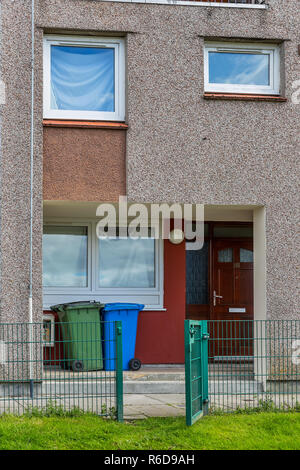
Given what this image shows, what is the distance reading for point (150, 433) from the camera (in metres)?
7.59

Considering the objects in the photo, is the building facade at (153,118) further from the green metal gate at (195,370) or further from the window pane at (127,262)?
the green metal gate at (195,370)

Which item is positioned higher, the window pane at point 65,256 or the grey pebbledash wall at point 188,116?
the grey pebbledash wall at point 188,116

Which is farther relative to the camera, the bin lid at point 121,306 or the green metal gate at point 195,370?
the bin lid at point 121,306

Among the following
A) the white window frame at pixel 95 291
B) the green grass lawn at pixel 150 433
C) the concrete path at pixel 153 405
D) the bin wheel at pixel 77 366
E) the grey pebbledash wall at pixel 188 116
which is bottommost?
the concrete path at pixel 153 405

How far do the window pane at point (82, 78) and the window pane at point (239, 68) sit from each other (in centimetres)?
154

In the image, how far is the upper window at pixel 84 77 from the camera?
1132cm

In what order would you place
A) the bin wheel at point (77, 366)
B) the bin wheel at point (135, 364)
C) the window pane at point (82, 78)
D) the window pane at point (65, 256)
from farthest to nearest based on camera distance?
the window pane at point (65, 256) < the bin wheel at point (135, 364) < the window pane at point (82, 78) < the bin wheel at point (77, 366)

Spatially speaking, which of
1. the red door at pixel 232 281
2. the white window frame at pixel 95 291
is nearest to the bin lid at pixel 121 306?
the white window frame at pixel 95 291

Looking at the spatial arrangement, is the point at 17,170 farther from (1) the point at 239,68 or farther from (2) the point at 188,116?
(1) the point at 239,68

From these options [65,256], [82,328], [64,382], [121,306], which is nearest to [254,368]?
[121,306]

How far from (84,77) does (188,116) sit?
1687 mm

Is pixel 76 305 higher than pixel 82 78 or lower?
lower

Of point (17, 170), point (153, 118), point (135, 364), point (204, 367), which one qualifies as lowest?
point (135, 364)

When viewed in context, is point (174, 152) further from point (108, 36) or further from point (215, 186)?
point (108, 36)
